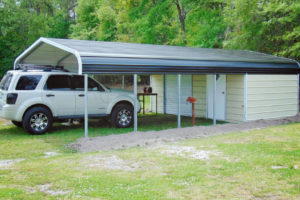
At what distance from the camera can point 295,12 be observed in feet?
51.1

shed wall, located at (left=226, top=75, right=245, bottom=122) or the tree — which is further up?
the tree

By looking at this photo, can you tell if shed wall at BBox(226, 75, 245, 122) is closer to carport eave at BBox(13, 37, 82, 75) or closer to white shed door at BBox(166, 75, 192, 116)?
white shed door at BBox(166, 75, 192, 116)

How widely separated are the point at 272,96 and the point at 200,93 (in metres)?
2.99

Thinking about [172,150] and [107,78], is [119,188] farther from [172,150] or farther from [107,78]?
[107,78]

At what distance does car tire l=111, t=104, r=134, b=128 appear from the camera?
10891 millimetres

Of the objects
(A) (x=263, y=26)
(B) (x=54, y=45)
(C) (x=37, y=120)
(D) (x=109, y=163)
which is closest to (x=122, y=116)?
(C) (x=37, y=120)

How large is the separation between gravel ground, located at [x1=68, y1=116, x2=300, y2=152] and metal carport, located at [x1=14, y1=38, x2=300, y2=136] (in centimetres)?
74

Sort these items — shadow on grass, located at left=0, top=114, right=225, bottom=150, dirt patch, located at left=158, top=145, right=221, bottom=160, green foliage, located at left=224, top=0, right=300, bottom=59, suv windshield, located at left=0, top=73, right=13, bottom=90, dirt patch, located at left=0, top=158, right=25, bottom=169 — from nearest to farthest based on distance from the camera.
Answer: dirt patch, located at left=0, top=158, right=25, bottom=169 < dirt patch, located at left=158, top=145, right=221, bottom=160 < shadow on grass, located at left=0, top=114, right=225, bottom=150 < suv windshield, located at left=0, top=73, right=13, bottom=90 < green foliage, located at left=224, top=0, right=300, bottom=59

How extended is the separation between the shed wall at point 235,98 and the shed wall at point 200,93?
134 centimetres

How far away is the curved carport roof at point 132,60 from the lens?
9031mm

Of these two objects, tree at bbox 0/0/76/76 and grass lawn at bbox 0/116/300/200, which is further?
tree at bbox 0/0/76/76

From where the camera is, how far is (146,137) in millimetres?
8945

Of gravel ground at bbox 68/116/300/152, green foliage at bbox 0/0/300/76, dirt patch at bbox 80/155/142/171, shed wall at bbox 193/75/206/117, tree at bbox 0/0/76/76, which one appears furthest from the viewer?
tree at bbox 0/0/76/76

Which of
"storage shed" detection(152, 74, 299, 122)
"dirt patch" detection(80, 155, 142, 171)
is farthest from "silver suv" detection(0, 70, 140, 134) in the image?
"storage shed" detection(152, 74, 299, 122)
